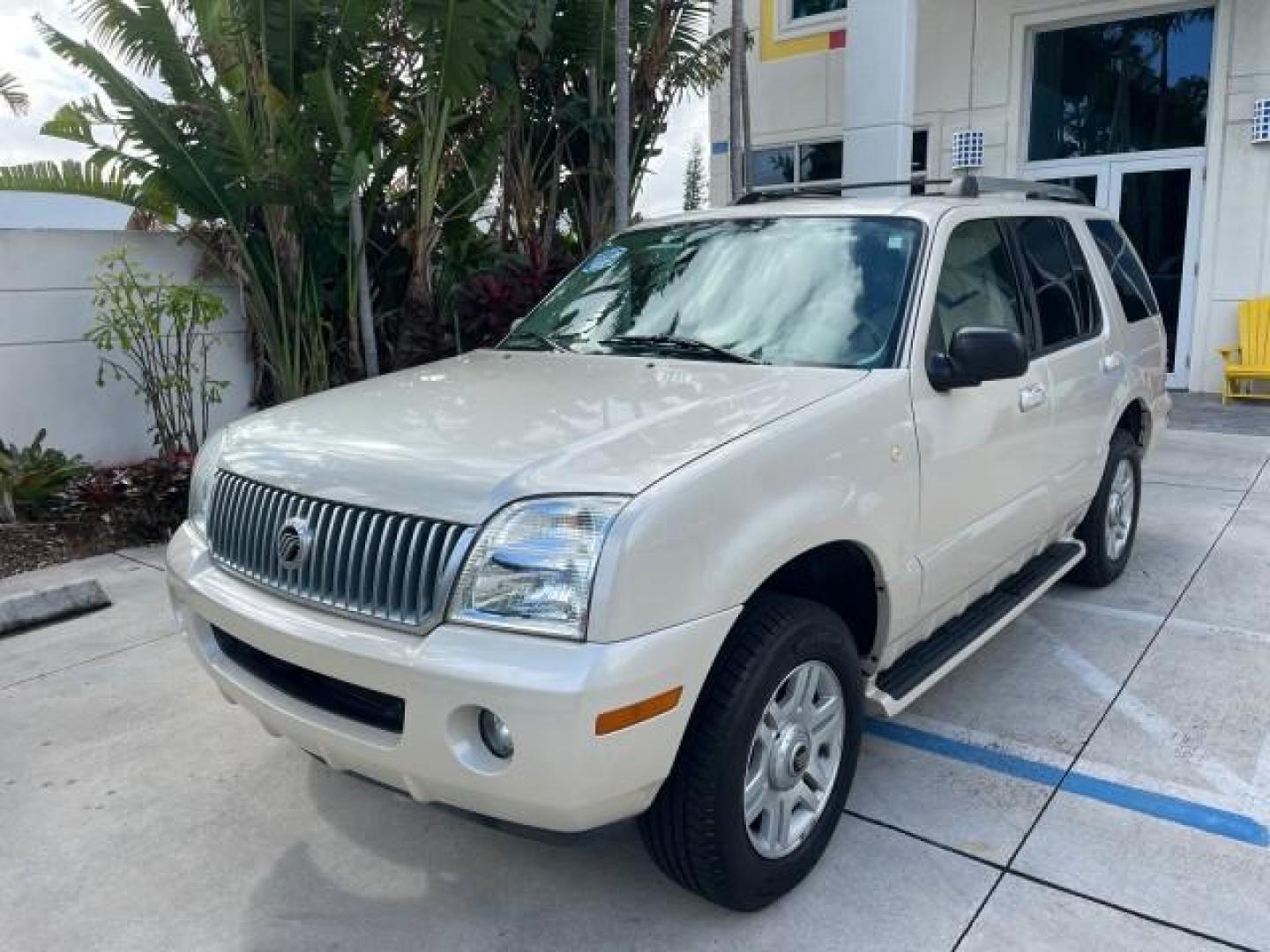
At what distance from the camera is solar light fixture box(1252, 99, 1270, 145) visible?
1065 centimetres

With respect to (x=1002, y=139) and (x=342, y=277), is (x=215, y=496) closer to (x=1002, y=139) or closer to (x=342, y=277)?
(x=342, y=277)

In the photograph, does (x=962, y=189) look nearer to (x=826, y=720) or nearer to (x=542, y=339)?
(x=542, y=339)

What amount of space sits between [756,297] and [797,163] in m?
11.2

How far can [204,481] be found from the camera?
3.34 metres

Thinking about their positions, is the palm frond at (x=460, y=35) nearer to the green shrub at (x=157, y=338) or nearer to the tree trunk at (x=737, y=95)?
the green shrub at (x=157, y=338)

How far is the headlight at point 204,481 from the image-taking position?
129 inches

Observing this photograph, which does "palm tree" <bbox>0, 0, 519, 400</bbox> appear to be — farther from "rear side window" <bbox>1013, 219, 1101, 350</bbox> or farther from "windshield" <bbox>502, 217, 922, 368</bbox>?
"rear side window" <bbox>1013, 219, 1101, 350</bbox>

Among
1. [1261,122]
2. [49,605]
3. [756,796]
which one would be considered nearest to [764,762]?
[756,796]

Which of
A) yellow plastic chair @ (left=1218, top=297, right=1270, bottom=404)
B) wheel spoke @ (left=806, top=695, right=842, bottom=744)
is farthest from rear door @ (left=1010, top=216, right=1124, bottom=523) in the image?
yellow plastic chair @ (left=1218, top=297, right=1270, bottom=404)

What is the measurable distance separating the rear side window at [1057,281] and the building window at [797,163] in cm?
923

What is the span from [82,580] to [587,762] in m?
4.25

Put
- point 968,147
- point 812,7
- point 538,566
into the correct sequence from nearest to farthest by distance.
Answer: point 538,566 → point 968,147 → point 812,7

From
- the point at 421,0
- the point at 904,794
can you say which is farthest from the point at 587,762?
the point at 421,0

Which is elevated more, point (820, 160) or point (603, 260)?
point (820, 160)
